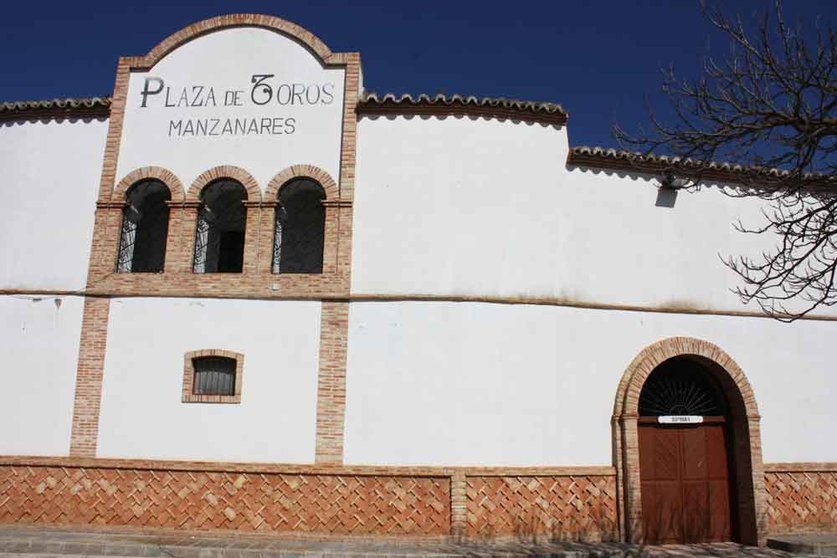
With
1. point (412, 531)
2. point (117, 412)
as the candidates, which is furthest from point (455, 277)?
point (117, 412)

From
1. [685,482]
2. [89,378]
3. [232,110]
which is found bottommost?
[685,482]

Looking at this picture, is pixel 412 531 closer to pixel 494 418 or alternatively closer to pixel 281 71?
pixel 494 418

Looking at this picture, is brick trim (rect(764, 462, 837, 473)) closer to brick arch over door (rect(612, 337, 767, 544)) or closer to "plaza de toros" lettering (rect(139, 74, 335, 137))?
brick arch over door (rect(612, 337, 767, 544))

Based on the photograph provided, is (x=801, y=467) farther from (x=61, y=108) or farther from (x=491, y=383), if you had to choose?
(x=61, y=108)

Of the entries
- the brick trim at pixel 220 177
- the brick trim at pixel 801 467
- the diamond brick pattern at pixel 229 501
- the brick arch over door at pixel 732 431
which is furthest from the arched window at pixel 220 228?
the brick trim at pixel 801 467

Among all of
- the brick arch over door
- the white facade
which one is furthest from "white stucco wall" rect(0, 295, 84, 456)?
the brick arch over door

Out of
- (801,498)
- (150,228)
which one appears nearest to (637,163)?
(801,498)

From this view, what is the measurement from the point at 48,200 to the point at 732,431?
11.8 metres

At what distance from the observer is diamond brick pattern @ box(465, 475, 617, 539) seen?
9508 millimetres

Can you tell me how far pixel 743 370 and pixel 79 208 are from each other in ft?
36.5

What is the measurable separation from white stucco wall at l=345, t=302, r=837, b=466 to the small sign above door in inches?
38.6

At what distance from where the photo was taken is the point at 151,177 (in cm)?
1101

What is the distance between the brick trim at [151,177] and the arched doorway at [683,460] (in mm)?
8235

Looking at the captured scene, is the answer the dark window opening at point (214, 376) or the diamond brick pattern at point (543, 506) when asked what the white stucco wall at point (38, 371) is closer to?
the dark window opening at point (214, 376)
